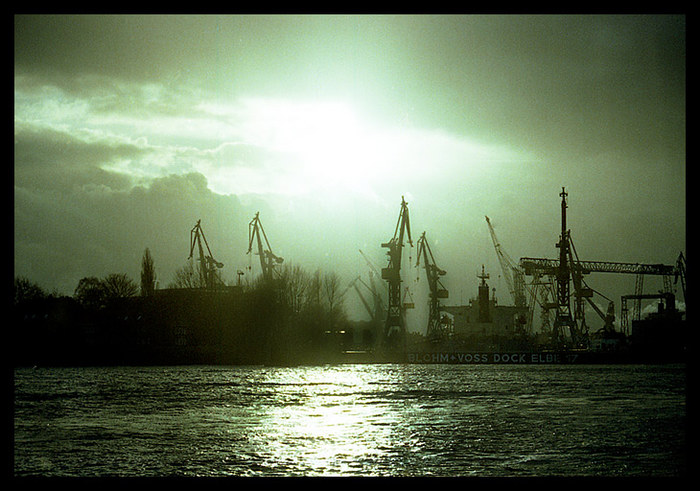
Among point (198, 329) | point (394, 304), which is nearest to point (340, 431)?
point (198, 329)

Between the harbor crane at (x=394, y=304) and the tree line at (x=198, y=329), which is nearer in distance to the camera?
the tree line at (x=198, y=329)

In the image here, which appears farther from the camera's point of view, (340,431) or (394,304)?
(394,304)

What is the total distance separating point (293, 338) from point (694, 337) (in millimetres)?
60988

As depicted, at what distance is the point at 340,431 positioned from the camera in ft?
67.5

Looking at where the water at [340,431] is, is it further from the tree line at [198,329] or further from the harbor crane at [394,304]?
the harbor crane at [394,304]

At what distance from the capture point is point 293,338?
66.0 m

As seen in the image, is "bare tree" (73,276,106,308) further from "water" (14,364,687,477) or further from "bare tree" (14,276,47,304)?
"water" (14,364,687,477)

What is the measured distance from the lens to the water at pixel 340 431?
48.1ft

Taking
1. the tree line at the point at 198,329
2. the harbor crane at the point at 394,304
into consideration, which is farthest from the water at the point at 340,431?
the harbor crane at the point at 394,304

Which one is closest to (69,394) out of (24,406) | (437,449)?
(24,406)

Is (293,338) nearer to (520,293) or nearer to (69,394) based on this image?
(69,394)

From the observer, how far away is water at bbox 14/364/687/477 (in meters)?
14.7

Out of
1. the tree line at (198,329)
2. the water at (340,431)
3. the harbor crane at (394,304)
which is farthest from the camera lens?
the harbor crane at (394,304)

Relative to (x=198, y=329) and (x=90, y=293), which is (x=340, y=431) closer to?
(x=198, y=329)
